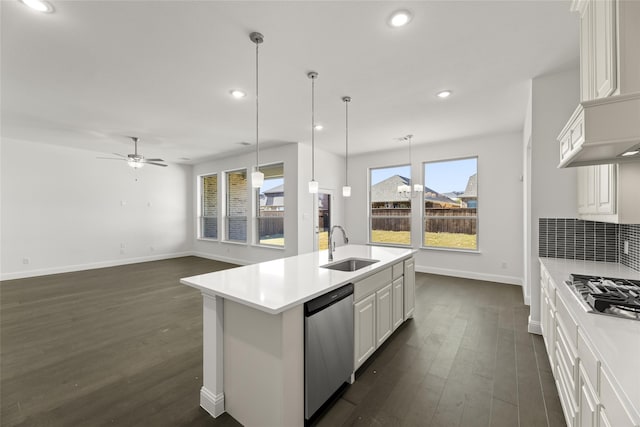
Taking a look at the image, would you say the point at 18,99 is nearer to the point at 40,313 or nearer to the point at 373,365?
the point at 40,313

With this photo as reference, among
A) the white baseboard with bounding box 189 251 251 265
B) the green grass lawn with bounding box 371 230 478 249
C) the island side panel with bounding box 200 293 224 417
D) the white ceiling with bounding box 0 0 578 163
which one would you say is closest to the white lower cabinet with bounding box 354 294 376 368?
the island side panel with bounding box 200 293 224 417

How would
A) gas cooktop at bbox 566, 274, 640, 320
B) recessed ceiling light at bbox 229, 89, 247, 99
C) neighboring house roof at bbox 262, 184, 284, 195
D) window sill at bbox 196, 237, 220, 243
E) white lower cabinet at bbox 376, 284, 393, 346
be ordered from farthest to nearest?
window sill at bbox 196, 237, 220, 243 < neighboring house roof at bbox 262, 184, 284, 195 < recessed ceiling light at bbox 229, 89, 247, 99 < white lower cabinet at bbox 376, 284, 393, 346 < gas cooktop at bbox 566, 274, 640, 320

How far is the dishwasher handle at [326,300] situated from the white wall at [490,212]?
433cm

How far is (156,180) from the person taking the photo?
301 inches

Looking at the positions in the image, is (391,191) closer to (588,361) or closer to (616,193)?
(616,193)

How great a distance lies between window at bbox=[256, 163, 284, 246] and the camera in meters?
6.44

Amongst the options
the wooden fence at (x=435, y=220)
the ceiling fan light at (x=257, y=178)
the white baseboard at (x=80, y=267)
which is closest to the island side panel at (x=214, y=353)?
the ceiling fan light at (x=257, y=178)

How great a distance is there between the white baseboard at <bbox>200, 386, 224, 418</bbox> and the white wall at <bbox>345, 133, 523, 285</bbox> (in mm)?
5057

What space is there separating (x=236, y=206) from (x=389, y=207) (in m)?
4.23

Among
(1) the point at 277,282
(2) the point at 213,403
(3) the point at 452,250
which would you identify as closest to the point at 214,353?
(2) the point at 213,403

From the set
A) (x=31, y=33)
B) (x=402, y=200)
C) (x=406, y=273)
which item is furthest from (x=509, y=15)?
(x=402, y=200)

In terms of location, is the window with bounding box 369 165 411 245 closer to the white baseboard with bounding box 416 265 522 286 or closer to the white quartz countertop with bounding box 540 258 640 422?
the white baseboard with bounding box 416 265 522 286

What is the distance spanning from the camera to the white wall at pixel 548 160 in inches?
112

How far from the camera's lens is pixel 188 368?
2373 mm
